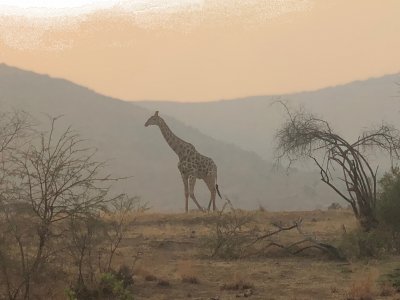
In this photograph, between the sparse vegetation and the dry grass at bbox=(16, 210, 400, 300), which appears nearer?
the sparse vegetation

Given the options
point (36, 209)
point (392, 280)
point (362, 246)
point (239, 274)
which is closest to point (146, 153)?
point (362, 246)

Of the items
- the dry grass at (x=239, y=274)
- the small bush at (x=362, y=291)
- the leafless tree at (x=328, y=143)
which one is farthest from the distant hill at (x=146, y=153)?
the small bush at (x=362, y=291)

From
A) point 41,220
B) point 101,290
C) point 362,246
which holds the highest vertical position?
point 41,220

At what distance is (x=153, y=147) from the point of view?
5389 inches

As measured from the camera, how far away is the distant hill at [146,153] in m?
113

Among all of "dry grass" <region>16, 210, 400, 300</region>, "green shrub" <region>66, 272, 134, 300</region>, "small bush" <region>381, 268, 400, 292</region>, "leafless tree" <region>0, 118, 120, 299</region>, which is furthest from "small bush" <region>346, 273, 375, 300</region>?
"leafless tree" <region>0, 118, 120, 299</region>

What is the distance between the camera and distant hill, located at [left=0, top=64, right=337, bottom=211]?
113 metres

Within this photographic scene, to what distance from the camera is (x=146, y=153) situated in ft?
440

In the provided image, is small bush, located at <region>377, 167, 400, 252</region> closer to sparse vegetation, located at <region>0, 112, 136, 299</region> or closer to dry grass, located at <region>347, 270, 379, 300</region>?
dry grass, located at <region>347, 270, 379, 300</region>

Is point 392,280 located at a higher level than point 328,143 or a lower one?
lower

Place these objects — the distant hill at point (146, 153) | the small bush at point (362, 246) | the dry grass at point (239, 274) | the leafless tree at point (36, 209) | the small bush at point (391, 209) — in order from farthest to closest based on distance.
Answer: the distant hill at point (146, 153)
the small bush at point (391, 209)
the small bush at point (362, 246)
the dry grass at point (239, 274)
the leafless tree at point (36, 209)

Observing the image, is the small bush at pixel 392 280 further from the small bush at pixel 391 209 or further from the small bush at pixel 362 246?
the small bush at pixel 391 209

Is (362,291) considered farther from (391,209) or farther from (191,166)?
(191,166)

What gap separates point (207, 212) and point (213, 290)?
15.0m
